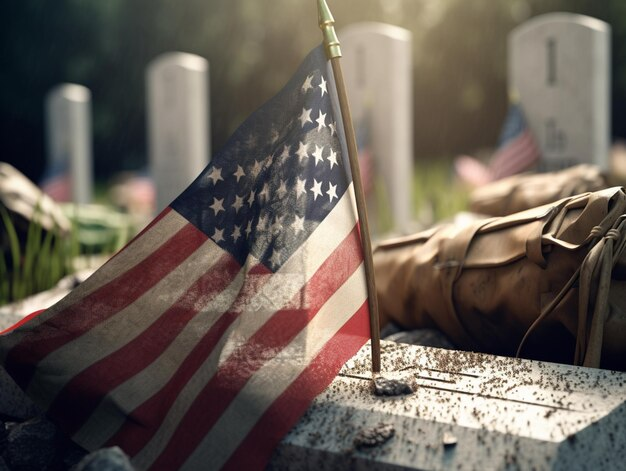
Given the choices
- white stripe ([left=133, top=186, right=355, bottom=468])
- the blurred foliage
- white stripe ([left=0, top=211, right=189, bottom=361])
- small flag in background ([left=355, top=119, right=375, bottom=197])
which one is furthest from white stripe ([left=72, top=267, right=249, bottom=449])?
the blurred foliage

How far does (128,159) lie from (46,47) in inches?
108

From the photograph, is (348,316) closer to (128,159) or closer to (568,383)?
(568,383)

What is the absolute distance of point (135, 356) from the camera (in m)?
2.21

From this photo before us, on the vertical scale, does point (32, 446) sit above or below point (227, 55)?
below

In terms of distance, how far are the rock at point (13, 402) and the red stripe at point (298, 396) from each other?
103 centimetres

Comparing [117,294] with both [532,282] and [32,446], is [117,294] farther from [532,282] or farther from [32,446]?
[532,282]

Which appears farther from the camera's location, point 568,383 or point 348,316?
point 348,316

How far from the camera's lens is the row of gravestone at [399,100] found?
6.00m

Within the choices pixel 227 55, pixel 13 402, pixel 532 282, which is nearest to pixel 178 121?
pixel 13 402

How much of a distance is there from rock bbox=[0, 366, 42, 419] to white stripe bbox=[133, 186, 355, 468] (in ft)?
2.51

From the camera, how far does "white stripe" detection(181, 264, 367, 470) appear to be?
193cm

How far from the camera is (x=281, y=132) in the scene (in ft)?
7.45

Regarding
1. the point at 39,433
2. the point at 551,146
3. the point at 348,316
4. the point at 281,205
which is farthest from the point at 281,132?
the point at 551,146

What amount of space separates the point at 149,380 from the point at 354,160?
0.84 meters
